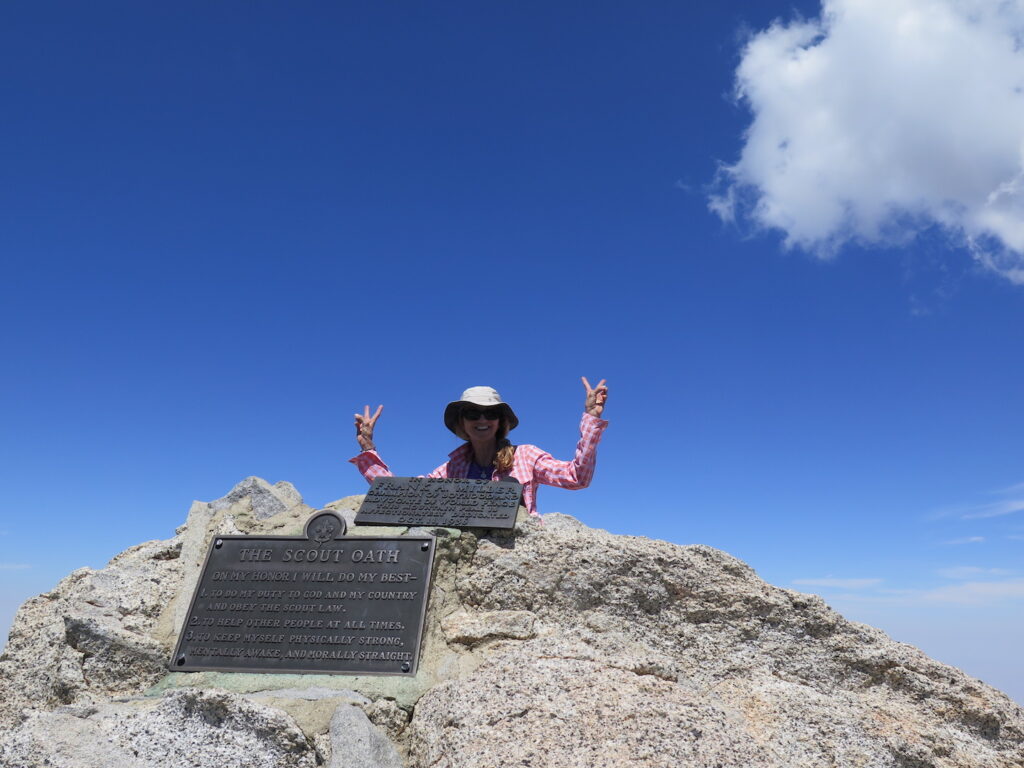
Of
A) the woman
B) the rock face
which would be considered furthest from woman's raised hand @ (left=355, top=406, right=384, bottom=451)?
the rock face

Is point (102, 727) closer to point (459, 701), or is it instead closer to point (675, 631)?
point (459, 701)

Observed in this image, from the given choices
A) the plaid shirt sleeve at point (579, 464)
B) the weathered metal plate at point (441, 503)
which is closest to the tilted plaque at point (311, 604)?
the weathered metal plate at point (441, 503)

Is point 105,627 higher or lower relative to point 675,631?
lower

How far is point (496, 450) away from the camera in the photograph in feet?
19.7

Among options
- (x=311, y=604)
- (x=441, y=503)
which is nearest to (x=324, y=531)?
(x=311, y=604)

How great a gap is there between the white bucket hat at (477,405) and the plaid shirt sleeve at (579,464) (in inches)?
19.4

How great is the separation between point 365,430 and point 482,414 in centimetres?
110

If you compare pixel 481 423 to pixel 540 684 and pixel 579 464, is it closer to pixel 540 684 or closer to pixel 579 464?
pixel 579 464

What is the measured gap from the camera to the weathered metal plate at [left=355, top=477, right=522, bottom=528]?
15.7 feet

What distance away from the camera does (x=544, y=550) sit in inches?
176

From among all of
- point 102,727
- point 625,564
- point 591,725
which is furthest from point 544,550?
point 102,727

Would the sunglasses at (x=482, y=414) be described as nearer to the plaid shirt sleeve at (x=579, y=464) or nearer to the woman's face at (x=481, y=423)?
the woman's face at (x=481, y=423)

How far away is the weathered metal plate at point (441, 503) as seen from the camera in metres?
4.78

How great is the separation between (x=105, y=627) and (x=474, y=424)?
9.90 feet
